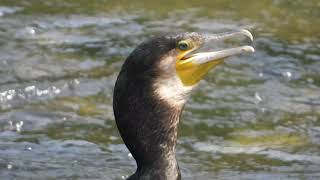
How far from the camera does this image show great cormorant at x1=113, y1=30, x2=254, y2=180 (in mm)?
5945

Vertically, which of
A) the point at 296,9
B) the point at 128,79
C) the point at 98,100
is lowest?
the point at 296,9

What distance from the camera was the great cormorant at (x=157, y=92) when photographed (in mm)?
5945

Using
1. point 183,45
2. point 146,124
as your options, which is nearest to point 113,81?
point 183,45

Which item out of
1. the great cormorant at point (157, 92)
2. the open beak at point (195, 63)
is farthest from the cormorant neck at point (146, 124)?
the open beak at point (195, 63)

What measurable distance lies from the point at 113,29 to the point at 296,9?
75.1 inches

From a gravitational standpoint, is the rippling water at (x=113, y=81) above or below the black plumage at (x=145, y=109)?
below

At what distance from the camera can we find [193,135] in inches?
334

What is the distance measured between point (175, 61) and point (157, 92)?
218mm

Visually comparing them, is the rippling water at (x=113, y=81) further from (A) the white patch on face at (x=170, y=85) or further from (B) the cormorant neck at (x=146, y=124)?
(A) the white patch on face at (x=170, y=85)

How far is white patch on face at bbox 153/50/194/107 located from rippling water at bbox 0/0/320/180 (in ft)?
5.47

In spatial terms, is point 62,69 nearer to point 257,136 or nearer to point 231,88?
point 231,88

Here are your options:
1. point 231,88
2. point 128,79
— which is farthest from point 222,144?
point 128,79

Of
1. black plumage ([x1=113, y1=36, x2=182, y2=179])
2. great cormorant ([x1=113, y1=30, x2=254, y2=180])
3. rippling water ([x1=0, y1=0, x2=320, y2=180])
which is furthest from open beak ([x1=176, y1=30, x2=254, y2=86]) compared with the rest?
→ rippling water ([x1=0, y1=0, x2=320, y2=180])

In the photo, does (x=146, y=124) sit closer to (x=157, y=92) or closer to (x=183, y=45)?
(x=157, y=92)
